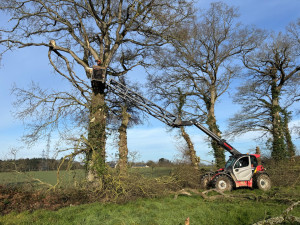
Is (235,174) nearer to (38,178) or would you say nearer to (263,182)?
(263,182)

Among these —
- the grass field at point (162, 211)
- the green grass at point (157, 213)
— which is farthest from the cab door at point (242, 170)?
the green grass at point (157, 213)

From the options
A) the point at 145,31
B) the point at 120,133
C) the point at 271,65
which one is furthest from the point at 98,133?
the point at 271,65

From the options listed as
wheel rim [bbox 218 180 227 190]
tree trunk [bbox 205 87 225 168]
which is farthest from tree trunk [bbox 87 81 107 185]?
tree trunk [bbox 205 87 225 168]

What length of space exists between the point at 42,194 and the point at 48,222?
3310mm

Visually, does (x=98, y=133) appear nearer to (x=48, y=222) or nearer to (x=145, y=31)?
(x=48, y=222)

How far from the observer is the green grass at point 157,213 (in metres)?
6.81

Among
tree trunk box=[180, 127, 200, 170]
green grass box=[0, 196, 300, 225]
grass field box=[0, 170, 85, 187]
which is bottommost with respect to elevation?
green grass box=[0, 196, 300, 225]

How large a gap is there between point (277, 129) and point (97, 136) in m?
16.3

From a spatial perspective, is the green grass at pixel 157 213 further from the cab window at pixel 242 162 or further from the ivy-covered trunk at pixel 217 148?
the ivy-covered trunk at pixel 217 148

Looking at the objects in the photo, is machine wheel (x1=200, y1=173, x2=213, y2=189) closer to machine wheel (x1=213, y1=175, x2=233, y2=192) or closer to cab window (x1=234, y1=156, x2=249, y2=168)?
machine wheel (x1=213, y1=175, x2=233, y2=192)

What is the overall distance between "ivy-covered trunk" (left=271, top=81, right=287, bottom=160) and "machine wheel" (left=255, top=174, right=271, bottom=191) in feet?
27.8

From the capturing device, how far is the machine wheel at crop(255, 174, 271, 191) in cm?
1151

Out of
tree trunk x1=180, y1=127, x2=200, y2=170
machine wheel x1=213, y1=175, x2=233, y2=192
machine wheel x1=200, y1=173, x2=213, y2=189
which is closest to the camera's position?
machine wheel x1=213, y1=175, x2=233, y2=192

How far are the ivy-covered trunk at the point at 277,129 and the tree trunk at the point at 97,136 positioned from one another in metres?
14.4
